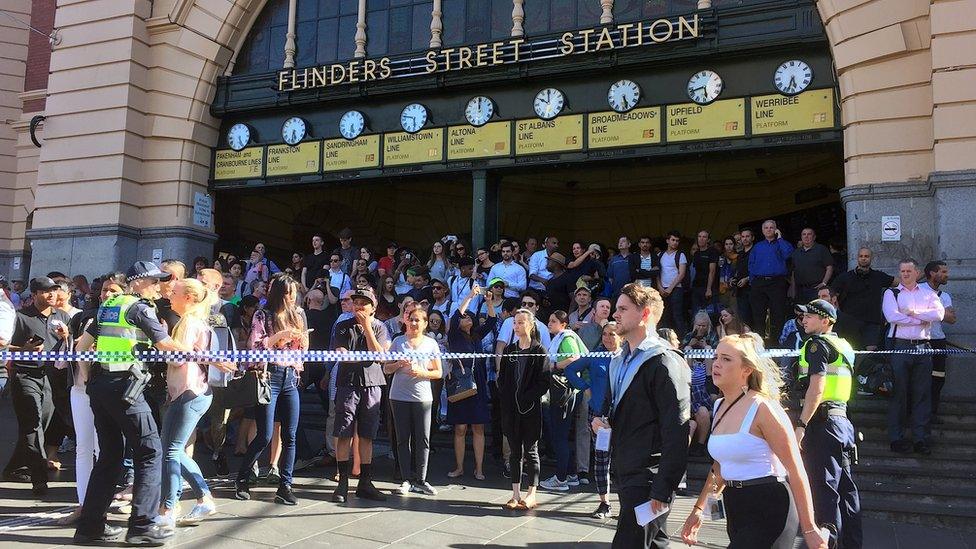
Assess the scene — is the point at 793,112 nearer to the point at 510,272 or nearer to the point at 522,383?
the point at 510,272

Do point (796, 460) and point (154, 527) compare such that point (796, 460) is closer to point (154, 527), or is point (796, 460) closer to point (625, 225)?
point (154, 527)

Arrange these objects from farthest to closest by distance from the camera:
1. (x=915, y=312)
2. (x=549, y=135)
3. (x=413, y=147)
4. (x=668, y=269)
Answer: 1. (x=413, y=147)
2. (x=549, y=135)
3. (x=668, y=269)
4. (x=915, y=312)

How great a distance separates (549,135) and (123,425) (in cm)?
1087

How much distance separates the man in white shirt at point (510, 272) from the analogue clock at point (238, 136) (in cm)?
835

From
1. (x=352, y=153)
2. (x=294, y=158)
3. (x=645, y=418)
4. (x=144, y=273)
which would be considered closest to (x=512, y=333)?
(x=144, y=273)

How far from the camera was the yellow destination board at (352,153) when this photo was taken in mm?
16234

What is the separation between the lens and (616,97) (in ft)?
46.8

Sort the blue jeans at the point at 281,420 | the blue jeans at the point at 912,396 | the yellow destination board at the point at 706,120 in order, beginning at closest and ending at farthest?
the blue jeans at the point at 281,420 → the blue jeans at the point at 912,396 → the yellow destination board at the point at 706,120

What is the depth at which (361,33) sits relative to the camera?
16.4 meters

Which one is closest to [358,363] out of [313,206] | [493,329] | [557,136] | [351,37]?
[493,329]

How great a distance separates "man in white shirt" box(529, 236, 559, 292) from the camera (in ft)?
40.2

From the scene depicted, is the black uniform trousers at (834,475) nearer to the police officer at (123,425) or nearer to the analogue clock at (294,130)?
the police officer at (123,425)

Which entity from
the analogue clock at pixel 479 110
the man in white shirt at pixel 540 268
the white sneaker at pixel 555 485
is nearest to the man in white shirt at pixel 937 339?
the white sneaker at pixel 555 485

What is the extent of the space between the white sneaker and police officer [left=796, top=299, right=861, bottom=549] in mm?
2969
